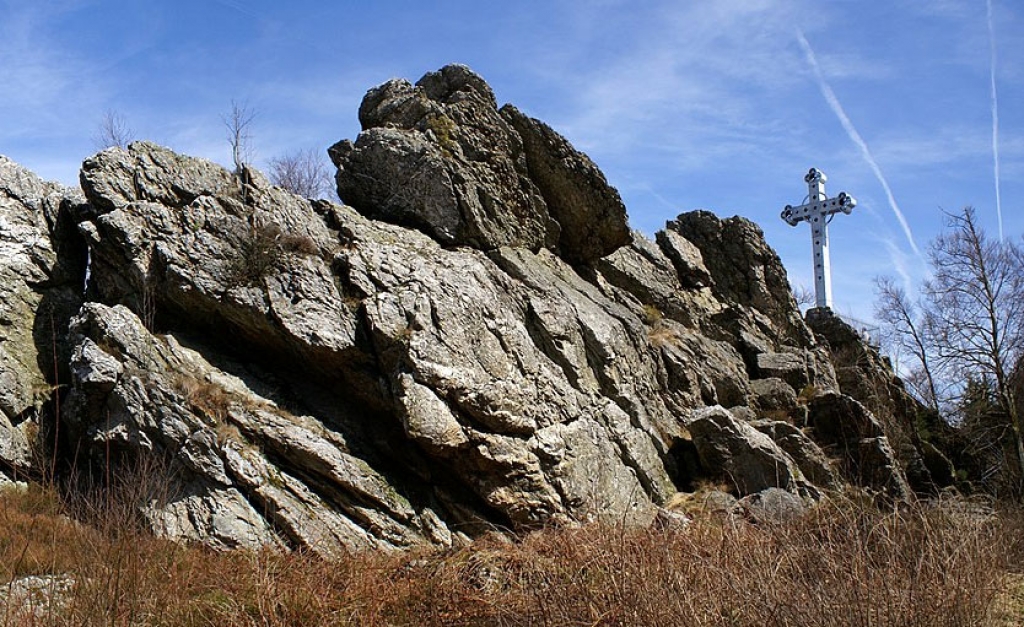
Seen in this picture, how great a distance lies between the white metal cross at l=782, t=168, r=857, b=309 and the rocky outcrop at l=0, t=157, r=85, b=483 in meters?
39.3

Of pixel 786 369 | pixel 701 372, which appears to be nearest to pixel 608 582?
pixel 701 372

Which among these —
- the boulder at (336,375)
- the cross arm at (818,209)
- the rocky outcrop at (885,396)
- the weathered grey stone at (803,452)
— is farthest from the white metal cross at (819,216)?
the boulder at (336,375)

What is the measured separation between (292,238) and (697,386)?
36.4 ft

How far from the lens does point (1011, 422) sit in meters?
25.1

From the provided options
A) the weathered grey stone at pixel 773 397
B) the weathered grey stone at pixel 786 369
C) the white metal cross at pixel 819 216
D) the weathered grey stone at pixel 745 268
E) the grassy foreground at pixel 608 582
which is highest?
the white metal cross at pixel 819 216

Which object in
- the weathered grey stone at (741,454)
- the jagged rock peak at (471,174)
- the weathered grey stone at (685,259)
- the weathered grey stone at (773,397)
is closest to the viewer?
the weathered grey stone at (741,454)

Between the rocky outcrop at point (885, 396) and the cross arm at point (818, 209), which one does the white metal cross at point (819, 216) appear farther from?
the rocky outcrop at point (885, 396)

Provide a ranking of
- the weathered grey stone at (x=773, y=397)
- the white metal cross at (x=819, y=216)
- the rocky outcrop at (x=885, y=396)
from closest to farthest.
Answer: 1. the weathered grey stone at (x=773, y=397)
2. the rocky outcrop at (x=885, y=396)
3. the white metal cross at (x=819, y=216)

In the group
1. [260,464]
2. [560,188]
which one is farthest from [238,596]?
[560,188]

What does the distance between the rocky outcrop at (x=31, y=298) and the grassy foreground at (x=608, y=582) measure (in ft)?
13.8

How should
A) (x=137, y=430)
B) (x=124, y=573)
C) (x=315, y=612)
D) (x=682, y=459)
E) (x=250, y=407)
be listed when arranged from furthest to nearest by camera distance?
(x=682, y=459) → (x=250, y=407) → (x=137, y=430) → (x=315, y=612) → (x=124, y=573)

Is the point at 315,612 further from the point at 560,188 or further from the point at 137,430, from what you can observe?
the point at 560,188

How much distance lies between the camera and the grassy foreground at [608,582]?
213 inches

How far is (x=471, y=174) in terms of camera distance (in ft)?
59.1
